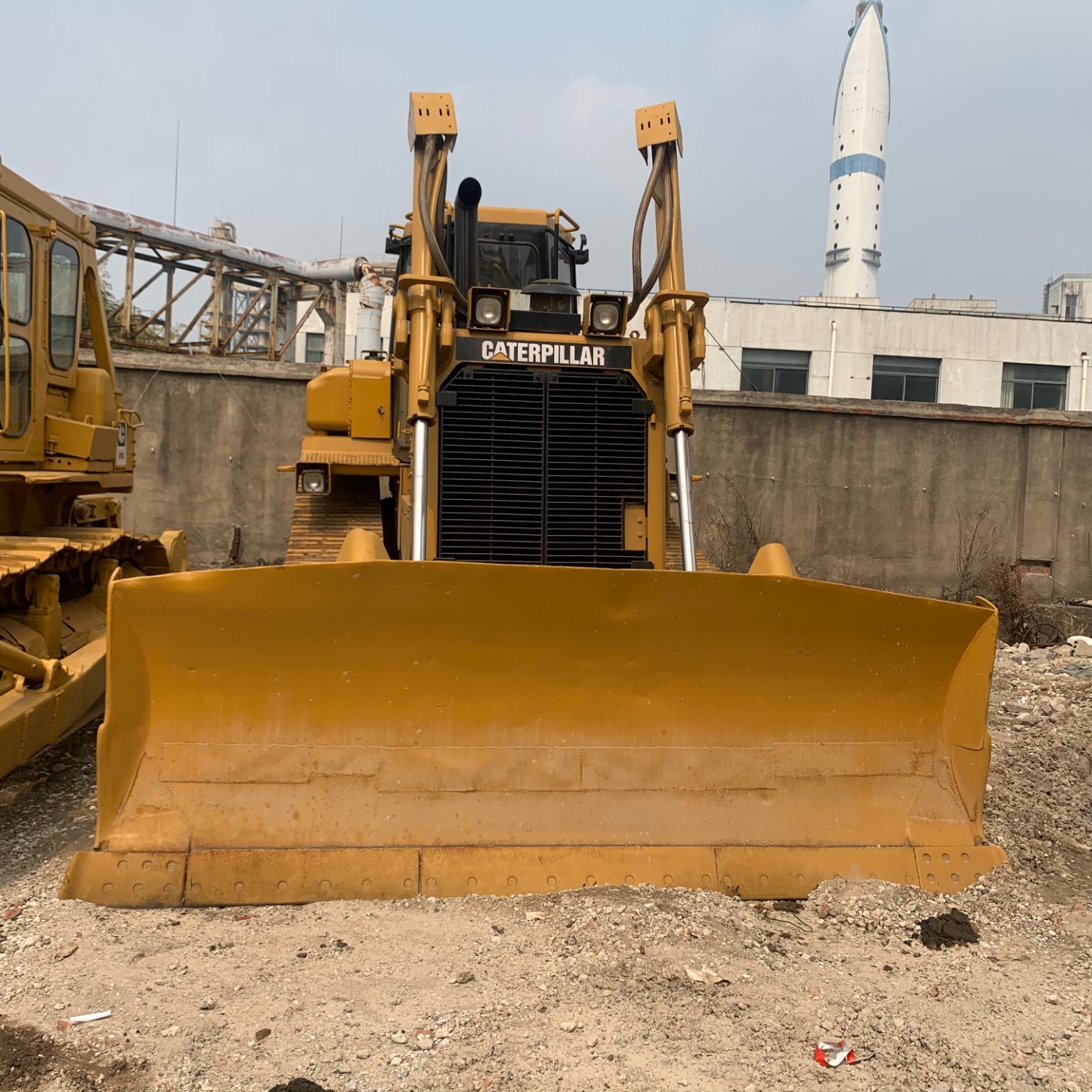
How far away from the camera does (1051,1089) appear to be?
95.6 inches

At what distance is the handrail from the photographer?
5.11 metres

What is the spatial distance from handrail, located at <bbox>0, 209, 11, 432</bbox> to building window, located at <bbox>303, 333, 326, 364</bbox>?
26808mm

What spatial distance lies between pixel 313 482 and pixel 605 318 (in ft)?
6.89

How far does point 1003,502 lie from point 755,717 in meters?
10.1

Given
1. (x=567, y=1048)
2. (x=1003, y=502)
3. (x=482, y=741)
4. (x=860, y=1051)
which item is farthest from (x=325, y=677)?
(x=1003, y=502)

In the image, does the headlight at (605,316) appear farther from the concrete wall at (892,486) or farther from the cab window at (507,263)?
the concrete wall at (892,486)

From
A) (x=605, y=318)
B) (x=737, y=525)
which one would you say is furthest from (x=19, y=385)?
(x=737, y=525)

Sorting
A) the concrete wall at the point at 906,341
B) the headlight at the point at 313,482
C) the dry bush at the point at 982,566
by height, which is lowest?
the dry bush at the point at 982,566

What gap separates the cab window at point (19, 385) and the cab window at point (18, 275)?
71 mm

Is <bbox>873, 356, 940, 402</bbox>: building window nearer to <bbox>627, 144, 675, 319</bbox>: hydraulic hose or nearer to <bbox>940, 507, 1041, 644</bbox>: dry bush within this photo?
<bbox>940, 507, 1041, 644</bbox>: dry bush

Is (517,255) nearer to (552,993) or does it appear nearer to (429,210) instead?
(429,210)

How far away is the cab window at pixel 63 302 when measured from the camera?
5.78m

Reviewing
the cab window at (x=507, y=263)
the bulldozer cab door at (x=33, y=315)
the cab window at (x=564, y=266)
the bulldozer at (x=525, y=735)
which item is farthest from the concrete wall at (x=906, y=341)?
the bulldozer at (x=525, y=735)

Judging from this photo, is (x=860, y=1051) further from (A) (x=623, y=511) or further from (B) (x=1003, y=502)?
(B) (x=1003, y=502)
